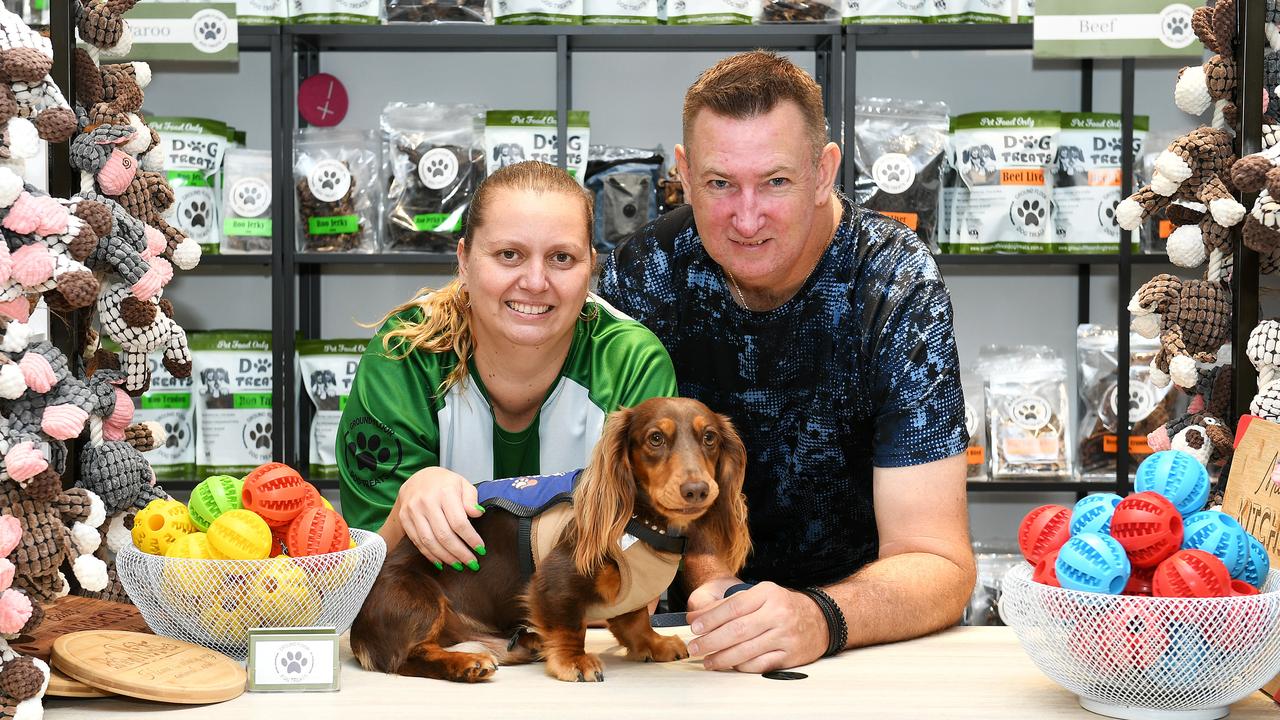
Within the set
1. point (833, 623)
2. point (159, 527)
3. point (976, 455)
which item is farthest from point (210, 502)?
point (976, 455)

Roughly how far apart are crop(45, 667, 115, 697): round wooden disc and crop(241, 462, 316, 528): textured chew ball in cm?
23

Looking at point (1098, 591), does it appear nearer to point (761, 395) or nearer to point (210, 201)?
point (761, 395)

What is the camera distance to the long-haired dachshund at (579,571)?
127 centimetres

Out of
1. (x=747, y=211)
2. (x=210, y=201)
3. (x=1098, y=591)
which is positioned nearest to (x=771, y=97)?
(x=747, y=211)

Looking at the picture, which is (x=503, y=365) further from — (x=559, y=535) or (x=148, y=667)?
(x=148, y=667)

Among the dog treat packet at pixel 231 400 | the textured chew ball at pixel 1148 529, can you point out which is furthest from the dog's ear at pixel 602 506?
the dog treat packet at pixel 231 400

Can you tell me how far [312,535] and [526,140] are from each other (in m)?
2.01

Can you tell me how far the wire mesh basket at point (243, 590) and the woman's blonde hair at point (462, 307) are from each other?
42 cm

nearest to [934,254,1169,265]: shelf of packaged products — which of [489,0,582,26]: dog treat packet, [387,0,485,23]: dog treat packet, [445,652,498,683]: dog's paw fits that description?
[489,0,582,26]: dog treat packet

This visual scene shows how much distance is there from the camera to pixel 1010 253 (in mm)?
3145

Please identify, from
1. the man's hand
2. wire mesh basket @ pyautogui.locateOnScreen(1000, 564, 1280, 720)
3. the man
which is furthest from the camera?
the man

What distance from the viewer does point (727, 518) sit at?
1.35 meters

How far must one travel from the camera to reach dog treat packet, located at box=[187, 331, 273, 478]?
3.21 m

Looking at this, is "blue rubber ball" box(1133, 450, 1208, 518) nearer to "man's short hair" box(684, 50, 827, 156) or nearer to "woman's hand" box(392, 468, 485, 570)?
"woman's hand" box(392, 468, 485, 570)
